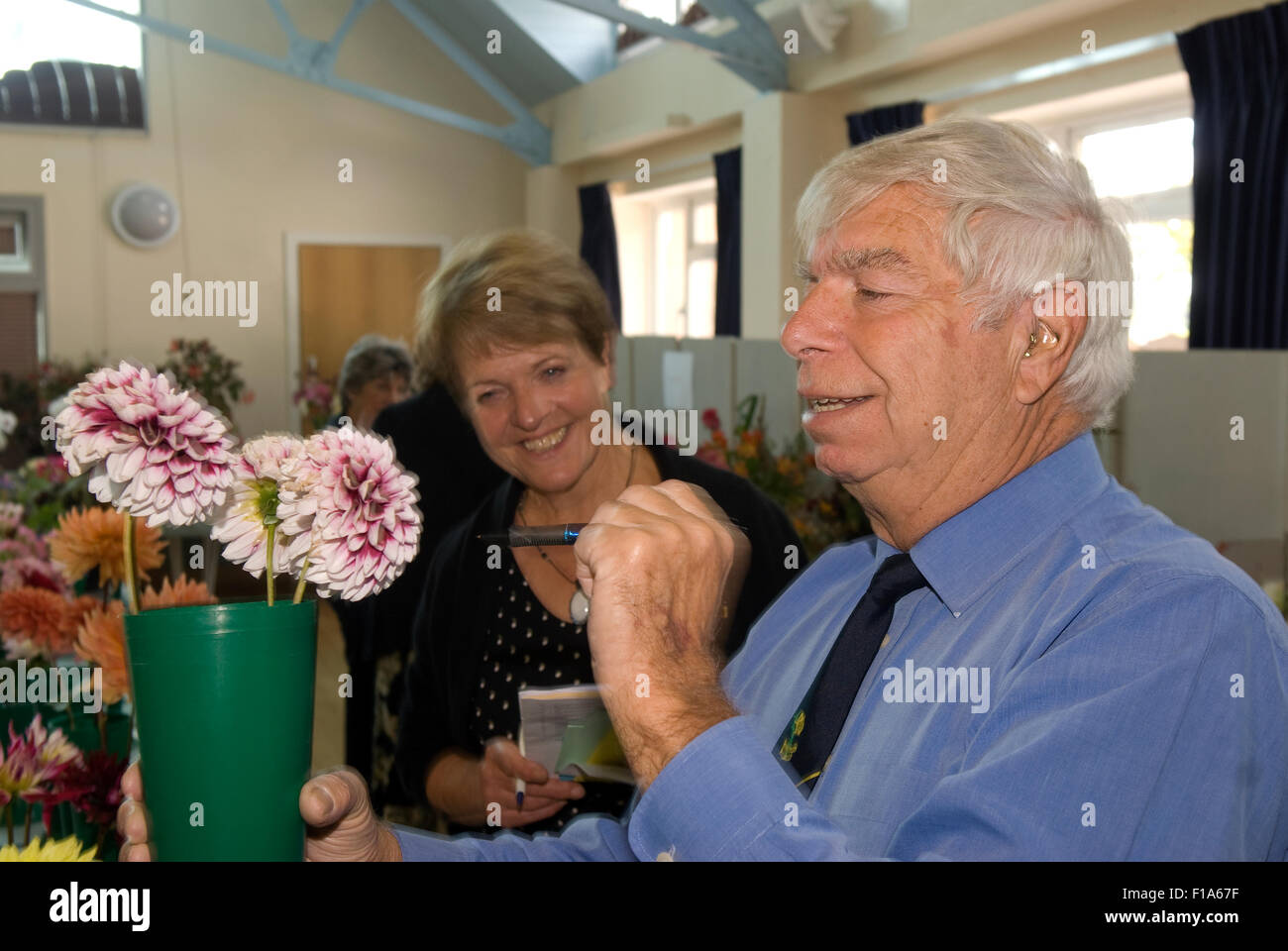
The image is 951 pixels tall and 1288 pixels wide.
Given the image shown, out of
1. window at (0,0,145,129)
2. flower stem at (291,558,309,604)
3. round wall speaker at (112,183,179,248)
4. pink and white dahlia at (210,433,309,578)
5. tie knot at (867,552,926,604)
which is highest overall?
window at (0,0,145,129)

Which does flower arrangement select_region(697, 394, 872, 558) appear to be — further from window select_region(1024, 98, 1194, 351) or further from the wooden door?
the wooden door

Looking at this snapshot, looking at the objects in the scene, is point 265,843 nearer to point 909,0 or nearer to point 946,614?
point 946,614

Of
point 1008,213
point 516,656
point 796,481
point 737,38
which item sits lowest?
point 516,656

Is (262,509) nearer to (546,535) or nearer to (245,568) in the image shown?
(245,568)

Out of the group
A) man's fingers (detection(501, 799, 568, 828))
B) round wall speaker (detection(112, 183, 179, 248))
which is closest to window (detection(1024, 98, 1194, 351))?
man's fingers (detection(501, 799, 568, 828))

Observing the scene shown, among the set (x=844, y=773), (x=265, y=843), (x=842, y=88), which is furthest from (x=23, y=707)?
(x=842, y=88)

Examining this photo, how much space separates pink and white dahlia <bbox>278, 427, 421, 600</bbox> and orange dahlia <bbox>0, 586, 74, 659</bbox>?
82 cm

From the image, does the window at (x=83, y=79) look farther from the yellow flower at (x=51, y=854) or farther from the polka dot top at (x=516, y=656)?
the yellow flower at (x=51, y=854)

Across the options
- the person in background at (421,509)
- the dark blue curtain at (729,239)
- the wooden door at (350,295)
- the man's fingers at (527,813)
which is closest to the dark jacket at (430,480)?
the person in background at (421,509)

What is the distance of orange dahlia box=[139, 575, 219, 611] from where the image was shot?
0.89 m

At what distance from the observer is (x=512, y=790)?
1348 millimetres

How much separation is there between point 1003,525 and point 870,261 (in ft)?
0.72

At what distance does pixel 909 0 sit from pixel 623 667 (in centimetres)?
515

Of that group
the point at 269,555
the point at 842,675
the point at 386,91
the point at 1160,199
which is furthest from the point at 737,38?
the point at 269,555
